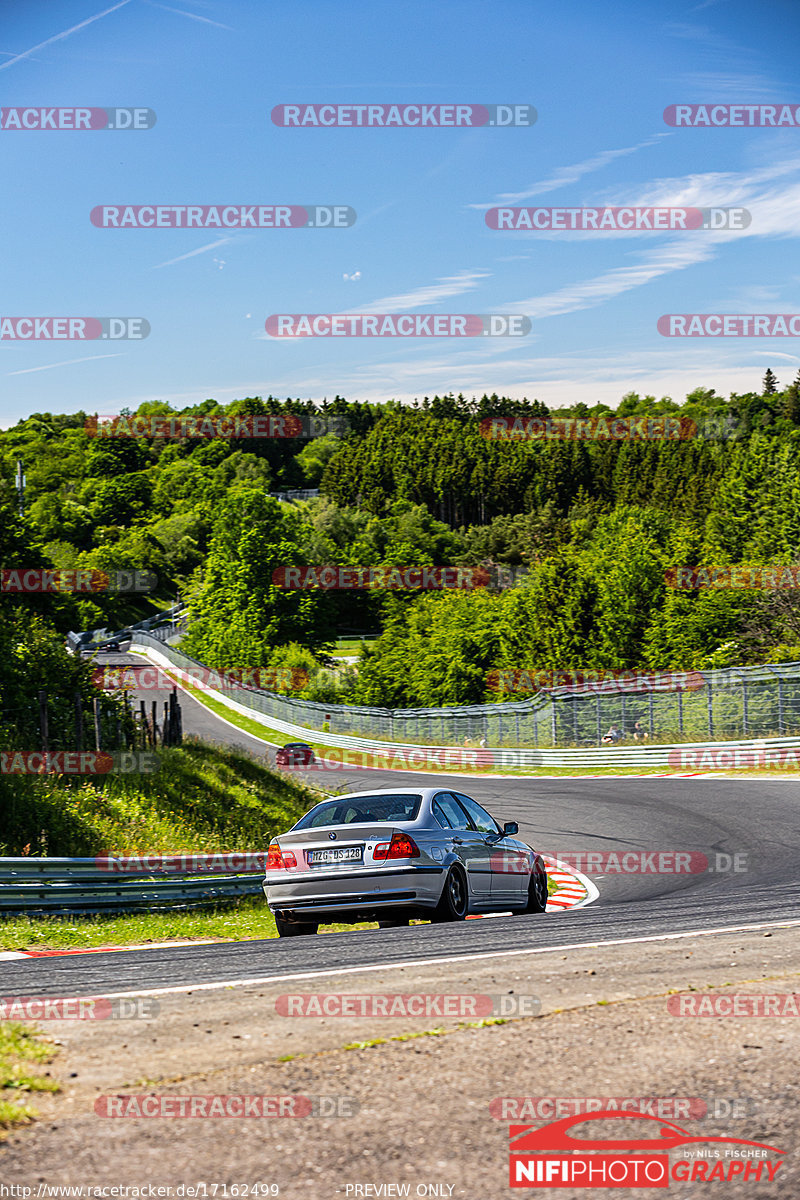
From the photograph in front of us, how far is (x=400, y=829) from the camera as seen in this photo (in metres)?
10.2

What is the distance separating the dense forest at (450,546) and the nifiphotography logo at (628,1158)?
21123 mm

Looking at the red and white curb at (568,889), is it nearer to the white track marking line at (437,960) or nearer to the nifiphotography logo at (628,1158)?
the white track marking line at (437,960)

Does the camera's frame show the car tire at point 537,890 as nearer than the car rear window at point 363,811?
No

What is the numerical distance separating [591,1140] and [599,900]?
1130 centimetres

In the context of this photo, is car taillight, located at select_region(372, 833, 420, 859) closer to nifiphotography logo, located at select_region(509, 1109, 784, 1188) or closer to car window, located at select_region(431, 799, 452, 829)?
car window, located at select_region(431, 799, 452, 829)

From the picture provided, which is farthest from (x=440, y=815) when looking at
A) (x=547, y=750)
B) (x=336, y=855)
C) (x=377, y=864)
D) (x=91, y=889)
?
(x=547, y=750)

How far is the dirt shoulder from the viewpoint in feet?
12.2

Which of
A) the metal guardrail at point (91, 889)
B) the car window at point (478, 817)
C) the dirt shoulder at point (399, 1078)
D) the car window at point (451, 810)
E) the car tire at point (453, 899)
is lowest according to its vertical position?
the metal guardrail at point (91, 889)

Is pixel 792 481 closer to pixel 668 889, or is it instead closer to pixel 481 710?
pixel 481 710

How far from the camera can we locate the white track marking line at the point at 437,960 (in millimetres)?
6461

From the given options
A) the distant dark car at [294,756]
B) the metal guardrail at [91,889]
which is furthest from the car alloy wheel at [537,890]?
the distant dark car at [294,756]

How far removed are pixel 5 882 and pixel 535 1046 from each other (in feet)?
29.7

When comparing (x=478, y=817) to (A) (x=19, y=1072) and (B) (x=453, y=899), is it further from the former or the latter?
(A) (x=19, y=1072)

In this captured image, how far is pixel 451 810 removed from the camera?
1122 centimetres
